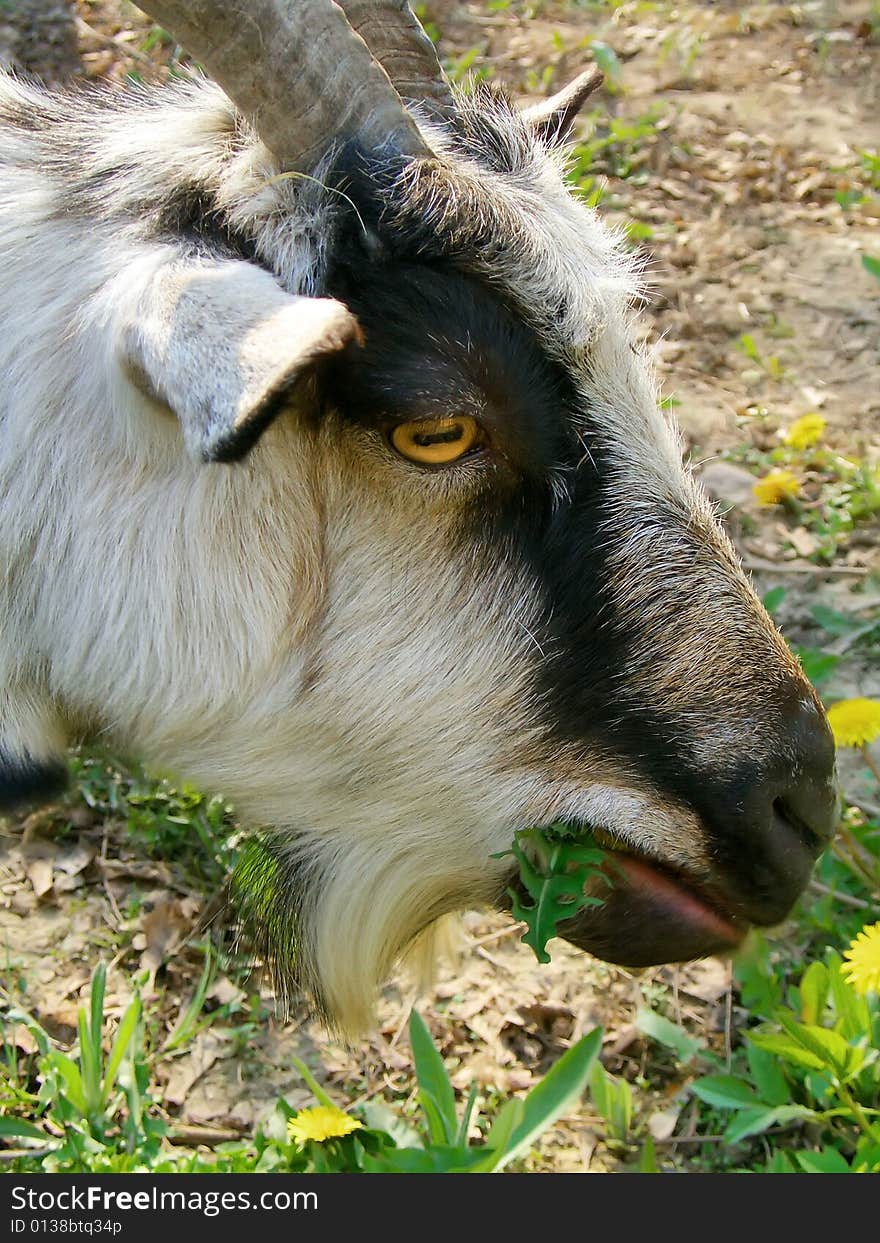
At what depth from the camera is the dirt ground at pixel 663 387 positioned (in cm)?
382

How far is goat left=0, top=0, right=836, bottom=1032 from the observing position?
2703 millimetres

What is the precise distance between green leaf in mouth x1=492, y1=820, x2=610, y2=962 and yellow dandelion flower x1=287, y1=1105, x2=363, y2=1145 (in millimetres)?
653

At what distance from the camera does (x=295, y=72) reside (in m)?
2.71

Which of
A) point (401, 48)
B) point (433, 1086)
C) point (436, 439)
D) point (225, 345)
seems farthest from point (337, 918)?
point (401, 48)

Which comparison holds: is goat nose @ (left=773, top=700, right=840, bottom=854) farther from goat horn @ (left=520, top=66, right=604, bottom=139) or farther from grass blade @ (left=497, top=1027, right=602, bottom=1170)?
goat horn @ (left=520, top=66, right=604, bottom=139)

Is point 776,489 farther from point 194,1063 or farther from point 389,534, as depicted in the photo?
point 194,1063

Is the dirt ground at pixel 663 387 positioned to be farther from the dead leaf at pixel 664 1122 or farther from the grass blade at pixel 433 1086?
the grass blade at pixel 433 1086

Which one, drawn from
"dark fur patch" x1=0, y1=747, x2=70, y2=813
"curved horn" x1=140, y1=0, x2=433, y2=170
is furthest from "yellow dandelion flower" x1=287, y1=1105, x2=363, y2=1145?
Answer: "curved horn" x1=140, y1=0, x2=433, y2=170

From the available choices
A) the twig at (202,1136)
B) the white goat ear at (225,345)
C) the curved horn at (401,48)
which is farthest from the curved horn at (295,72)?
the twig at (202,1136)

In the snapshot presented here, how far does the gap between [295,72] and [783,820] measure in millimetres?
1877

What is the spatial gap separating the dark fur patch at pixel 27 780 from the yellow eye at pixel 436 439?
3.92ft

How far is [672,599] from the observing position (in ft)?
9.53
